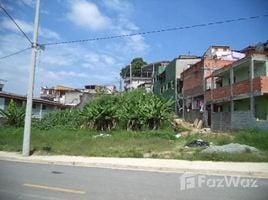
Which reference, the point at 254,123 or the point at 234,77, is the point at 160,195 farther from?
the point at 234,77

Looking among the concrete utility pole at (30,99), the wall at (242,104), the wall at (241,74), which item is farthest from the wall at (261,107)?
the concrete utility pole at (30,99)

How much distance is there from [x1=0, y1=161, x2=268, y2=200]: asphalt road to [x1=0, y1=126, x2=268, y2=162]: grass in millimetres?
4304

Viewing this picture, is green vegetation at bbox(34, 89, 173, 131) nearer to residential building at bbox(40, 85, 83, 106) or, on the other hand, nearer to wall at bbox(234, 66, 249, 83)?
wall at bbox(234, 66, 249, 83)

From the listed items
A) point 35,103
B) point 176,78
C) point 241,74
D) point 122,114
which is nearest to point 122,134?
point 122,114

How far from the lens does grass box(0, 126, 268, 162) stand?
1728 centimetres

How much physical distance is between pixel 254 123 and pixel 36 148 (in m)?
15.6

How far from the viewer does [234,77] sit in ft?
121

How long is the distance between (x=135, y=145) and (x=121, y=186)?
12230 mm

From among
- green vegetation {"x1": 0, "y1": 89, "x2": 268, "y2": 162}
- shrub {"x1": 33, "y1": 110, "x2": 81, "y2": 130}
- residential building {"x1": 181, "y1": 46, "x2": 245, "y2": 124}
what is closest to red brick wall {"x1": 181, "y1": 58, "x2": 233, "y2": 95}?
residential building {"x1": 181, "y1": 46, "x2": 245, "y2": 124}

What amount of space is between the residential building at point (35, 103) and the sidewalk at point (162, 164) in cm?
2790

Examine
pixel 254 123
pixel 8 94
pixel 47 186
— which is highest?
pixel 8 94

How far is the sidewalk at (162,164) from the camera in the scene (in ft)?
44.9

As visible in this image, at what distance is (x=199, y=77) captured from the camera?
4353 centimetres

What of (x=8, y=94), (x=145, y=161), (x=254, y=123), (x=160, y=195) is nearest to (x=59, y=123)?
(x=8, y=94)
